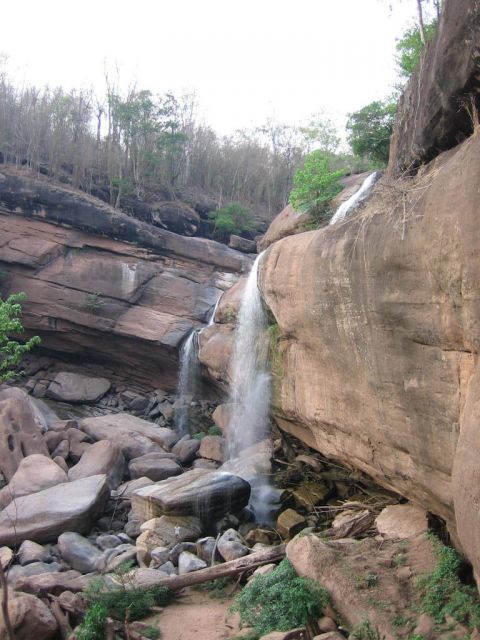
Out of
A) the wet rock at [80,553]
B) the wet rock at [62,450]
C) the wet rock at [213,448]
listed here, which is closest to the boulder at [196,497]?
the wet rock at [80,553]

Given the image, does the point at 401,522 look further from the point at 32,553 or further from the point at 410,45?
the point at 410,45

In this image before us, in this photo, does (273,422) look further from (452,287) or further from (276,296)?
(452,287)

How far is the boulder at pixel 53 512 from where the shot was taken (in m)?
9.97

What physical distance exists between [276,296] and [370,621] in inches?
249

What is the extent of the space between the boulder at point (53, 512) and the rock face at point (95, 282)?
8.80m

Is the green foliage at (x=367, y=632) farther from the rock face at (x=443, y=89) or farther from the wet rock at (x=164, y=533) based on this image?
the rock face at (x=443, y=89)

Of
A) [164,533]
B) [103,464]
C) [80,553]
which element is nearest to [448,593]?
[164,533]

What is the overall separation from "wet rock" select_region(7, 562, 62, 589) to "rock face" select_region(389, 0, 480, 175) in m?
8.72

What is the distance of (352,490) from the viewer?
10617mm

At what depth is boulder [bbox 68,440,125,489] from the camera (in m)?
13.1

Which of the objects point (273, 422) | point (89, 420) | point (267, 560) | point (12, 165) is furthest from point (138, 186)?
point (267, 560)

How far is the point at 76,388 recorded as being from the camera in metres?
20.5

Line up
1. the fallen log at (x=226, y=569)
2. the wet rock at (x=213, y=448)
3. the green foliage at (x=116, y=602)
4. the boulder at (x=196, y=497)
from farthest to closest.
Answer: the wet rock at (x=213, y=448), the boulder at (x=196, y=497), the fallen log at (x=226, y=569), the green foliage at (x=116, y=602)

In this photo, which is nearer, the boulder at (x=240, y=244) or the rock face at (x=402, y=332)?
the rock face at (x=402, y=332)
